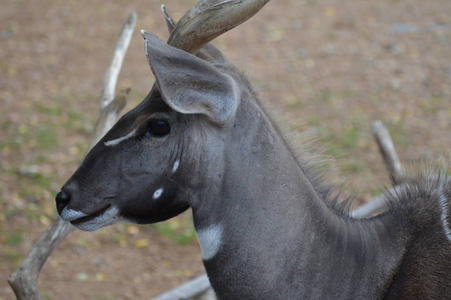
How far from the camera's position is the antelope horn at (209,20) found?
2723 millimetres

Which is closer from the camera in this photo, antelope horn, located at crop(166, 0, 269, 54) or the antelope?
antelope horn, located at crop(166, 0, 269, 54)

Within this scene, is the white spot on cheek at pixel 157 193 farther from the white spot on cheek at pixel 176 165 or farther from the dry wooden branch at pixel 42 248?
the dry wooden branch at pixel 42 248

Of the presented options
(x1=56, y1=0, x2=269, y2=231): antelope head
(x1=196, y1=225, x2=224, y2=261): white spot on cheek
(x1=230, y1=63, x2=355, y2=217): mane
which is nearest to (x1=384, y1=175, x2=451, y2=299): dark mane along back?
(x1=230, y1=63, x2=355, y2=217): mane

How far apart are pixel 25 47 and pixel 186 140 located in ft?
28.4

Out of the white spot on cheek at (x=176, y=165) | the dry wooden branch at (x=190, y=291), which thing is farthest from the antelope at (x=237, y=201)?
the dry wooden branch at (x=190, y=291)

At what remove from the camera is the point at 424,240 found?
3037mm

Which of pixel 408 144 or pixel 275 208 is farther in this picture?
pixel 408 144

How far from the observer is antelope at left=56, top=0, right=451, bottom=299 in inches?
112

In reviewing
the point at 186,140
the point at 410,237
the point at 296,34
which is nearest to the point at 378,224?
the point at 410,237

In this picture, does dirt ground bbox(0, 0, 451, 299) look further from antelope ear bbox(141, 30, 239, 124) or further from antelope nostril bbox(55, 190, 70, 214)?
antelope nostril bbox(55, 190, 70, 214)

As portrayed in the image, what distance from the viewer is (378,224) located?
317 centimetres

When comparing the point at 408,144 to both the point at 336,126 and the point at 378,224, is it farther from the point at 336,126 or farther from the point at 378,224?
the point at 378,224

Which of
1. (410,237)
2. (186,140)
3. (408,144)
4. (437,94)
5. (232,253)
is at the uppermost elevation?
(186,140)

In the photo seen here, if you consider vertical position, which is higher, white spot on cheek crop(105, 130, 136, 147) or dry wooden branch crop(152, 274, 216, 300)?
white spot on cheek crop(105, 130, 136, 147)
